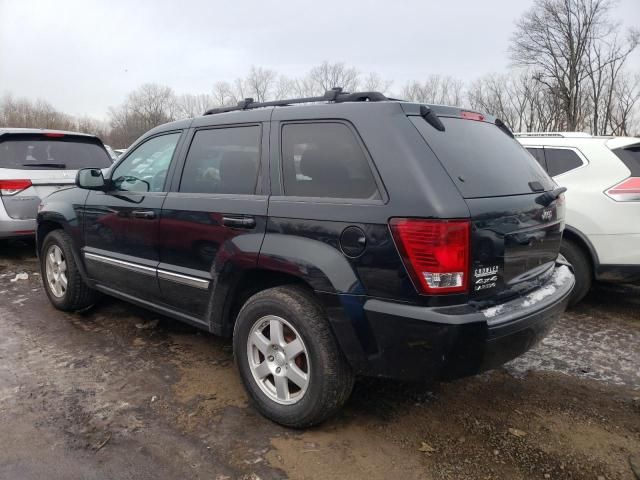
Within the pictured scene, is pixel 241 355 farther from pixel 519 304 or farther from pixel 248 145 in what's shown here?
pixel 519 304

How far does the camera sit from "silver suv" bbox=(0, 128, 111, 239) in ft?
19.9

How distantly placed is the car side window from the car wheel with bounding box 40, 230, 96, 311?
0.97 m

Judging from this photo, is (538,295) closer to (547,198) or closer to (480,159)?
(547,198)

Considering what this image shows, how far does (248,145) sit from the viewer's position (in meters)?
3.02

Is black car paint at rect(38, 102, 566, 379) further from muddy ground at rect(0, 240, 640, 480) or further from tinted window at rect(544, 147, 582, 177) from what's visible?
tinted window at rect(544, 147, 582, 177)

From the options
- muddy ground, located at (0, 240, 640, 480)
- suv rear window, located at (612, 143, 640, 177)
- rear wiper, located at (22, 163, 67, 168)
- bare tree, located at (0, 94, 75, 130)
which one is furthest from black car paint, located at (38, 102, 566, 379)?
bare tree, located at (0, 94, 75, 130)

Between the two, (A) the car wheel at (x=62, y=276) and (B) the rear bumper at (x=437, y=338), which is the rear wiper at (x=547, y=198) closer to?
(B) the rear bumper at (x=437, y=338)

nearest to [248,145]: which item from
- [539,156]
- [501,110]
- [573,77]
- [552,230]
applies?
[552,230]

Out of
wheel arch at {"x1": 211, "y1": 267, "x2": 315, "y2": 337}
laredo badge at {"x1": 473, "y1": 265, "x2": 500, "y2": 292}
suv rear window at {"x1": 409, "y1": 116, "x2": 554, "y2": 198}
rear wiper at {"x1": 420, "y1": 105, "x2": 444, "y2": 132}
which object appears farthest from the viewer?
wheel arch at {"x1": 211, "y1": 267, "x2": 315, "y2": 337}

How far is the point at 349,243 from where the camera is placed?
2.38m

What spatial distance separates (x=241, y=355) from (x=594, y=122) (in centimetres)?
4466

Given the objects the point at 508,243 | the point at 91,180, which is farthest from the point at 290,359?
the point at 91,180

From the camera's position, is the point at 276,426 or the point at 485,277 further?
the point at 276,426

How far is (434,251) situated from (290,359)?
3.36 ft
